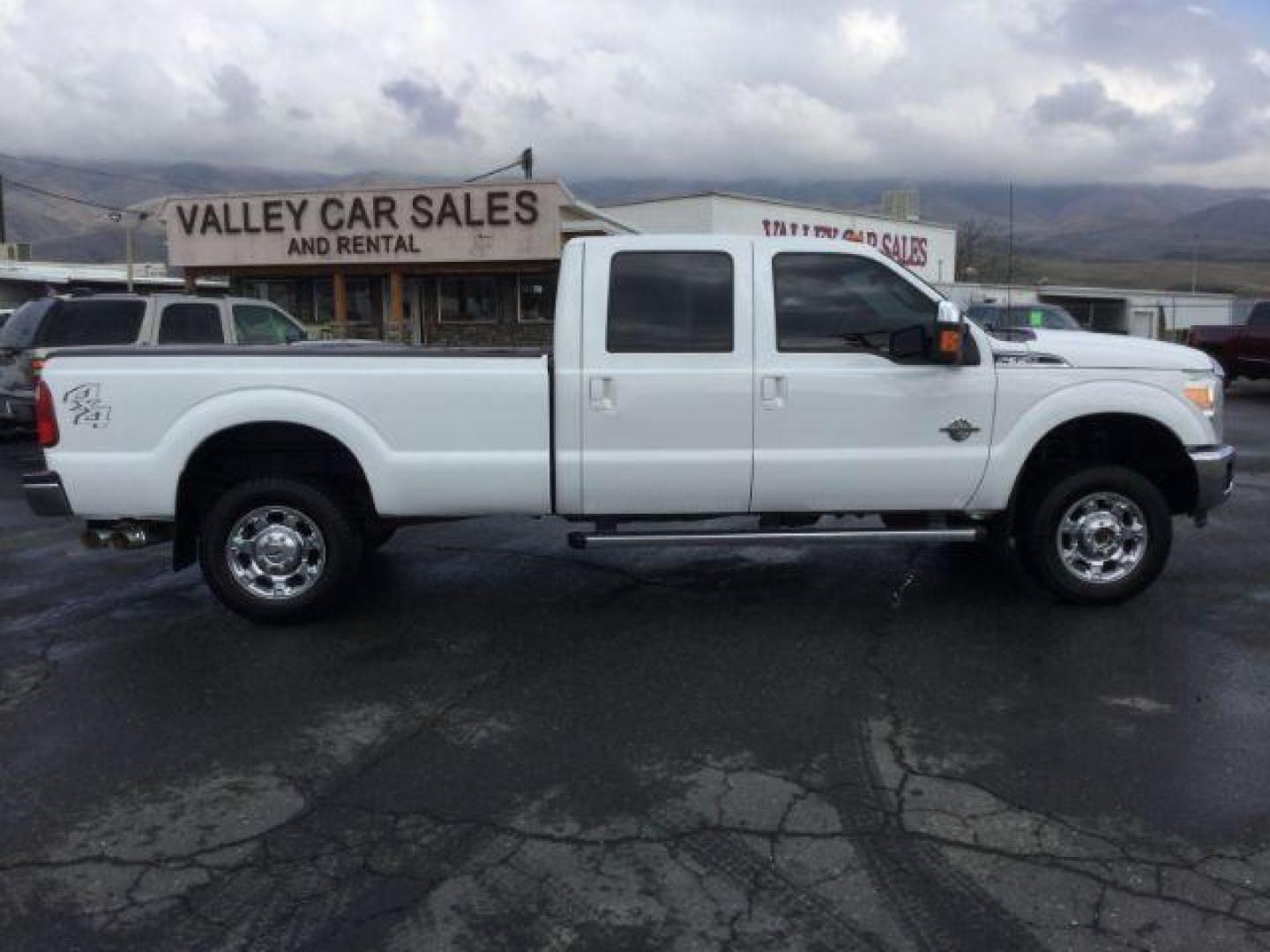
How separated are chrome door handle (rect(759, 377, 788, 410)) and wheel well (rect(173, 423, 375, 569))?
2.17 meters

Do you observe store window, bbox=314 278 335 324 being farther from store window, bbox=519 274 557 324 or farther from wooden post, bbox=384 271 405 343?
store window, bbox=519 274 557 324

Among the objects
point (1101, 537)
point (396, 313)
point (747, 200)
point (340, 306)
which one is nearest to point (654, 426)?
point (1101, 537)

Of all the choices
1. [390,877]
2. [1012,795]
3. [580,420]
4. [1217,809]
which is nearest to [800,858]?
[1012,795]

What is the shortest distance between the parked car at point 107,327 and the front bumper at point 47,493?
7.06m

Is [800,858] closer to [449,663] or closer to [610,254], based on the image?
[449,663]

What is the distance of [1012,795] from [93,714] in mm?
3811

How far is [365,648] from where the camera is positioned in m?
5.69

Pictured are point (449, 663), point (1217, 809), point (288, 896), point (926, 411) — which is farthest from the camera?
point (926, 411)

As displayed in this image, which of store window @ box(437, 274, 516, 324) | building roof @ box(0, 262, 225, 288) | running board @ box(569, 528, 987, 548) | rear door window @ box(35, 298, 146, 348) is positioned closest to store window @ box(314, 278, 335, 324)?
store window @ box(437, 274, 516, 324)

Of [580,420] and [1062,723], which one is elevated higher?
[580,420]

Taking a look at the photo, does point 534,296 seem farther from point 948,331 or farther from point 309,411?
point 948,331

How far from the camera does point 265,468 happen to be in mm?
6145

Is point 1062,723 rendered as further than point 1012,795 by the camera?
Yes

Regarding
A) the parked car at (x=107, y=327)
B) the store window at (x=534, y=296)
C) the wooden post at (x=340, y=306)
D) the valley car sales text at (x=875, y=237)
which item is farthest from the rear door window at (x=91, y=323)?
the valley car sales text at (x=875, y=237)
